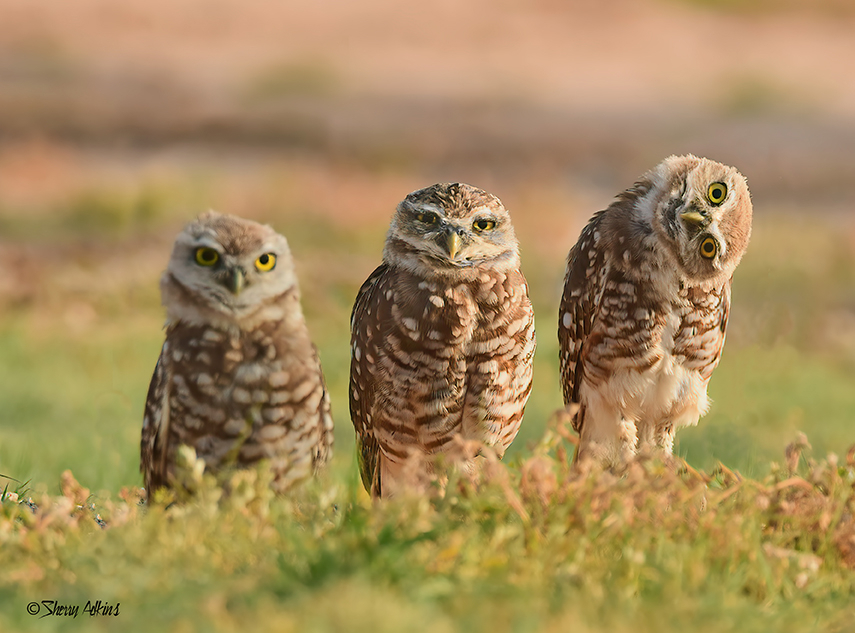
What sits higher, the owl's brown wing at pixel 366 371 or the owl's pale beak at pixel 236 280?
the owl's pale beak at pixel 236 280

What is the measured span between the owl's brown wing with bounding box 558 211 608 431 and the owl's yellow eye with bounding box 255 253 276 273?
190cm

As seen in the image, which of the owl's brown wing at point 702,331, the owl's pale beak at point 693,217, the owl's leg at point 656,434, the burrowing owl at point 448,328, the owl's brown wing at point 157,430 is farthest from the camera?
the owl's leg at point 656,434

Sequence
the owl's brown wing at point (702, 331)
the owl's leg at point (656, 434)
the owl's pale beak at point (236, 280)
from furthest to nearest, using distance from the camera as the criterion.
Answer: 1. the owl's leg at point (656, 434)
2. the owl's brown wing at point (702, 331)
3. the owl's pale beak at point (236, 280)

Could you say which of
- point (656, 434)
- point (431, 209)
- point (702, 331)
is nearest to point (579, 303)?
point (702, 331)

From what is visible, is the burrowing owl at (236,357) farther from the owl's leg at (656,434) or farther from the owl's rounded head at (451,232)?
the owl's leg at (656,434)

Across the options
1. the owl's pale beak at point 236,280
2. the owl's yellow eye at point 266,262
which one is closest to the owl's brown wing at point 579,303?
the owl's yellow eye at point 266,262

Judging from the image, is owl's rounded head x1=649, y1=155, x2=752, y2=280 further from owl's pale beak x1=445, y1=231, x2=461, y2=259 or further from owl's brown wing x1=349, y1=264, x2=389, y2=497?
owl's brown wing x1=349, y1=264, x2=389, y2=497

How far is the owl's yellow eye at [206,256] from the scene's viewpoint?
11.7 ft

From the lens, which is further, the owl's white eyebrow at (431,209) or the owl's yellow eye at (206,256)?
the owl's white eyebrow at (431,209)

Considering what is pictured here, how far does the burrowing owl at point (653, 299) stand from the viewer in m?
4.69

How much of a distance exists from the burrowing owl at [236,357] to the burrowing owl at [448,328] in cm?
69
